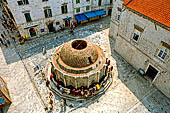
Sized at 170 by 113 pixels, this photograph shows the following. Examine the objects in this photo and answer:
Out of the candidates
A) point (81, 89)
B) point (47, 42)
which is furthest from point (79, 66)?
point (47, 42)

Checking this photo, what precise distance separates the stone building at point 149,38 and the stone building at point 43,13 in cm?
1324

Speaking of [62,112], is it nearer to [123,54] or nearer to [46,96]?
[46,96]

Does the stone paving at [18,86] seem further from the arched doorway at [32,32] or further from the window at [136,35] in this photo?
the window at [136,35]

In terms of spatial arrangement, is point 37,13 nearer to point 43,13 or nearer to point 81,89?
point 43,13

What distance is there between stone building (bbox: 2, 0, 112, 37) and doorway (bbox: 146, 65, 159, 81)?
65.3 ft

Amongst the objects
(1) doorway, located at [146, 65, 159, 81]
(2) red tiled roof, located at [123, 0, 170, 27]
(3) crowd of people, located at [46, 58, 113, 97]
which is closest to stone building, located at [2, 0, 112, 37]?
(3) crowd of people, located at [46, 58, 113, 97]

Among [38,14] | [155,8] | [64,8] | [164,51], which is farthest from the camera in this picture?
[64,8]

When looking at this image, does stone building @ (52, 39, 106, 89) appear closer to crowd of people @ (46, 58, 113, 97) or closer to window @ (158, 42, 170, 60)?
crowd of people @ (46, 58, 113, 97)

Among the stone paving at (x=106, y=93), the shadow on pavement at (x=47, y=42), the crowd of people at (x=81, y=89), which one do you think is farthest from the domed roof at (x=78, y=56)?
the shadow on pavement at (x=47, y=42)

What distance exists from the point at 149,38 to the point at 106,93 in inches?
364

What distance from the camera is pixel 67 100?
16.9 m

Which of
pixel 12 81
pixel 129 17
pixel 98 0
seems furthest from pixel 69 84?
pixel 98 0

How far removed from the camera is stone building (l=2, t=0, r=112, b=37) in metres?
23.7

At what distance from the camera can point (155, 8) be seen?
1605cm
